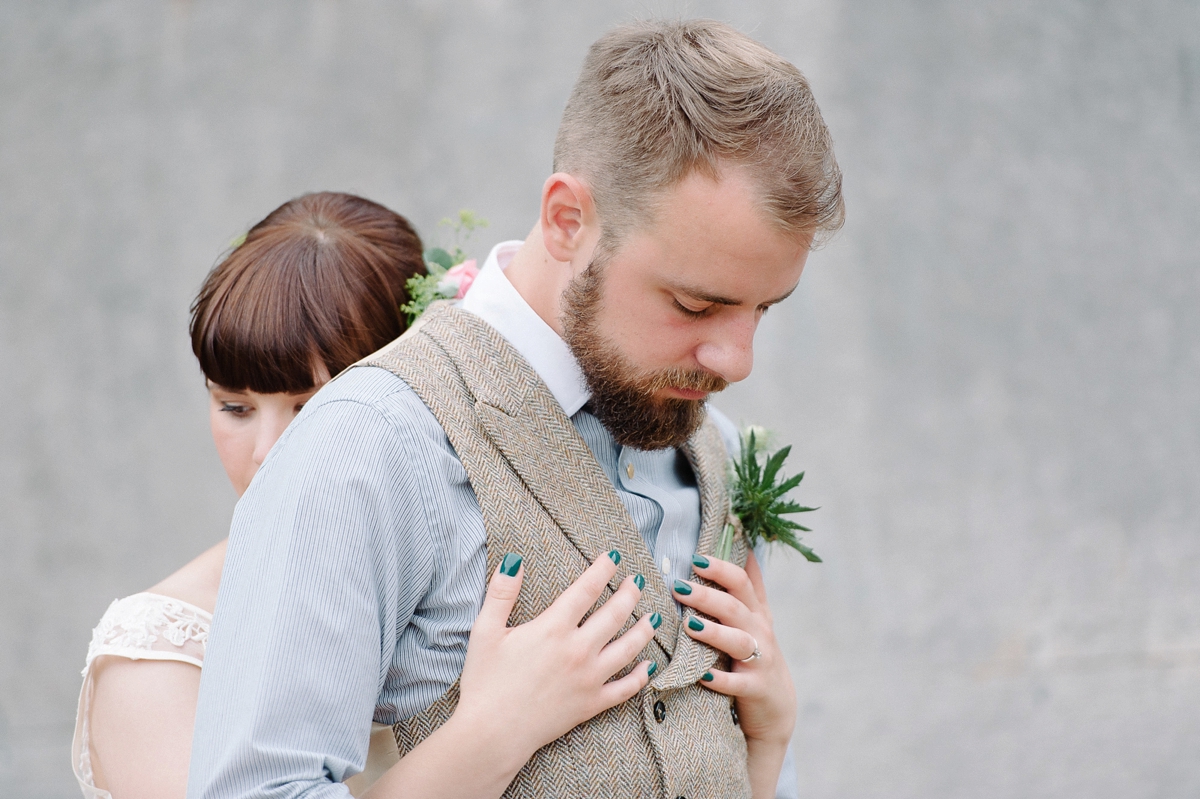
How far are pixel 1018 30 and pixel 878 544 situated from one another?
2647 millimetres

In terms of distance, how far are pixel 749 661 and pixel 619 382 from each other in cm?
54

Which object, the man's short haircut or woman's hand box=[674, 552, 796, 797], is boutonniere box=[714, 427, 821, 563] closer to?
woman's hand box=[674, 552, 796, 797]

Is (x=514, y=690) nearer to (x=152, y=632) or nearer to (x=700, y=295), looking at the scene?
(x=700, y=295)

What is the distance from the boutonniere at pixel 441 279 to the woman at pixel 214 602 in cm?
5

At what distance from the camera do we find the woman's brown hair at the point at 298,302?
196cm

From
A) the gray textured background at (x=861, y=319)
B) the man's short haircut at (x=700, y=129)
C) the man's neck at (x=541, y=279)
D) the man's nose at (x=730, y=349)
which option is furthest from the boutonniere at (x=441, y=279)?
the gray textured background at (x=861, y=319)

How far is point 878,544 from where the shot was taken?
16.4ft

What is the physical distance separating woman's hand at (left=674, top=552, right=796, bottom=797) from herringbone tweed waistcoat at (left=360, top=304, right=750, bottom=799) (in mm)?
31

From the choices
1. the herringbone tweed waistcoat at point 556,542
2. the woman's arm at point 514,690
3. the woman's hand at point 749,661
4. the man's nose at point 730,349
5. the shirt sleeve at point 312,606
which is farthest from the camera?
the woman's hand at point 749,661

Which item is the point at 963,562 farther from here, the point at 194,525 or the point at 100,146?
the point at 100,146

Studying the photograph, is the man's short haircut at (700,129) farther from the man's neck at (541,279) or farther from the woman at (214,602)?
the woman at (214,602)

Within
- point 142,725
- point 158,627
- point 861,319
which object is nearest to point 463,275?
point 158,627

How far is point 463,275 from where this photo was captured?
6.56 feet

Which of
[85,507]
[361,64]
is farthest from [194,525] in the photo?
[361,64]
